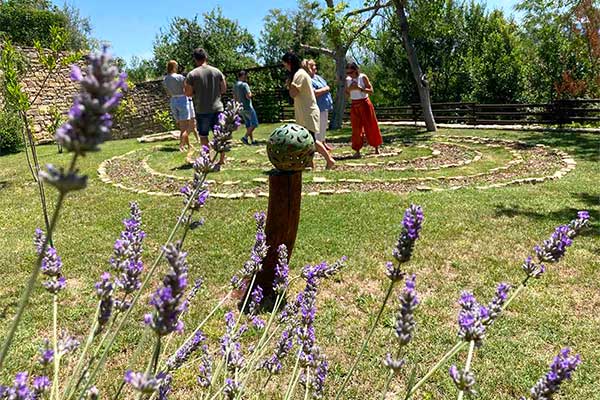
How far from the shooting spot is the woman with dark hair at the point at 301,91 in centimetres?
656

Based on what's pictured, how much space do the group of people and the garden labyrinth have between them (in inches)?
25.7

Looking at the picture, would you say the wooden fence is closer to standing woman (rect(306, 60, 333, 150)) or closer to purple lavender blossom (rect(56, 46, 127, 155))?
standing woman (rect(306, 60, 333, 150))

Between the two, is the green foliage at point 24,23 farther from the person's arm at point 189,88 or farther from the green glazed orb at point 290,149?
the green glazed orb at point 290,149

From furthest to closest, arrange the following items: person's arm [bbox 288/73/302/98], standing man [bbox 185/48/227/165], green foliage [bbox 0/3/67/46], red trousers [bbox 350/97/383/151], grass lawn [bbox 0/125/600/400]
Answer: green foliage [bbox 0/3/67/46], red trousers [bbox 350/97/383/151], standing man [bbox 185/48/227/165], person's arm [bbox 288/73/302/98], grass lawn [bbox 0/125/600/400]

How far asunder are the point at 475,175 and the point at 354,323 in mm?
5082

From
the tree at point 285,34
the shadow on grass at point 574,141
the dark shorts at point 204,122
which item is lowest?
the shadow on grass at point 574,141

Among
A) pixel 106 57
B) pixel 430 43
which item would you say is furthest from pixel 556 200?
pixel 430 43

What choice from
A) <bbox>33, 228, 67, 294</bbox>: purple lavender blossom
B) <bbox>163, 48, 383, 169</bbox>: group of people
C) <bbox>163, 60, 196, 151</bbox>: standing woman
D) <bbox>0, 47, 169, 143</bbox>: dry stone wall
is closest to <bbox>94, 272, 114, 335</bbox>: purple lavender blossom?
<bbox>33, 228, 67, 294</bbox>: purple lavender blossom

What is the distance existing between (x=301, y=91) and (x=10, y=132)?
9055 millimetres

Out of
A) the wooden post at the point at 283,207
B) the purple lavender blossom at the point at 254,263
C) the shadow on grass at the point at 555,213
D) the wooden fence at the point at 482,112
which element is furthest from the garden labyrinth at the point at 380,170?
the wooden fence at the point at 482,112

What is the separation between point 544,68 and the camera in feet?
60.6

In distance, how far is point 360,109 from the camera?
30.4 ft

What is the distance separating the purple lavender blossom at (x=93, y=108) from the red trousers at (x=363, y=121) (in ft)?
29.4

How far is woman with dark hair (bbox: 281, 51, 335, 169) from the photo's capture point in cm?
656
